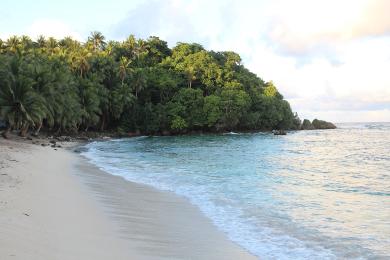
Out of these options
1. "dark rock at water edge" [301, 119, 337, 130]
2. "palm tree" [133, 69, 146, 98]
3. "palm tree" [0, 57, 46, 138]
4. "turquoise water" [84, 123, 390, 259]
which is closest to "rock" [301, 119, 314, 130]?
"dark rock at water edge" [301, 119, 337, 130]

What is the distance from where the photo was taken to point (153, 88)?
84750 mm

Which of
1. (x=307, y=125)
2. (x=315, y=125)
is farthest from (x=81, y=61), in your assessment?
(x=315, y=125)

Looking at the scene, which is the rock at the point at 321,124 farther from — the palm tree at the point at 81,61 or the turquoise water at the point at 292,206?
the turquoise water at the point at 292,206

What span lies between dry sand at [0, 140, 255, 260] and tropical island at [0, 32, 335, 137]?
3179cm

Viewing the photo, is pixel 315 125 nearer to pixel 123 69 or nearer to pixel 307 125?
pixel 307 125

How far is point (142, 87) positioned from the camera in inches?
3155

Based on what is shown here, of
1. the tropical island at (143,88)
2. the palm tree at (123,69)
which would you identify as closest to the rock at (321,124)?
the tropical island at (143,88)

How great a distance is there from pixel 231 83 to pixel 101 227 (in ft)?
270

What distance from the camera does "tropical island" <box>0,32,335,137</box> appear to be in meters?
51.1

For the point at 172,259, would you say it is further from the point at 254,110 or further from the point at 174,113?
the point at 254,110

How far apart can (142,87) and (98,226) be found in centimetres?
7307

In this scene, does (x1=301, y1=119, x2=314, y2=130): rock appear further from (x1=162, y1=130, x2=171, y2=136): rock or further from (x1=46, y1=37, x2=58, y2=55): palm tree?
(x1=46, y1=37, x2=58, y2=55): palm tree

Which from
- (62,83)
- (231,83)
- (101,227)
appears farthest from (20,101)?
(231,83)

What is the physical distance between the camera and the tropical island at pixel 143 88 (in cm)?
5106
